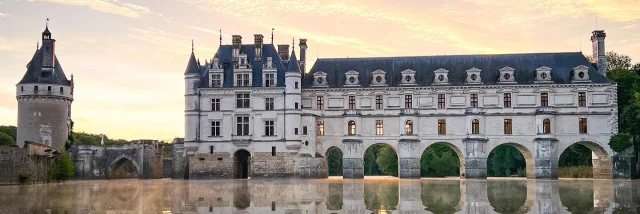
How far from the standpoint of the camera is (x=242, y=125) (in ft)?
182

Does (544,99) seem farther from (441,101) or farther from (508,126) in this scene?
(441,101)

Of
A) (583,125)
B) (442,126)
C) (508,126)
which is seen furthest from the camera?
(442,126)

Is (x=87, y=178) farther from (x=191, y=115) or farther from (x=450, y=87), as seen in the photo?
(x=450, y=87)

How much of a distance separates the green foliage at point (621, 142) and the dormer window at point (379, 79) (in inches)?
689

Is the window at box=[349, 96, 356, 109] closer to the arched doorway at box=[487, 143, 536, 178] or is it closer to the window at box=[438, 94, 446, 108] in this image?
the window at box=[438, 94, 446, 108]

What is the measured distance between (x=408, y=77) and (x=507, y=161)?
82.2ft

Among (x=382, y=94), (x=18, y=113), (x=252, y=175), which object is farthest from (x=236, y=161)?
(x=18, y=113)

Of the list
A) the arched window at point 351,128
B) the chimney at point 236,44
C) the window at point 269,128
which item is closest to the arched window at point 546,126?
the arched window at point 351,128

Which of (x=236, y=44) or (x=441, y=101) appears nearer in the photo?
(x=441, y=101)

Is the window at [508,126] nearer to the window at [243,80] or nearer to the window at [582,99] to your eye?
the window at [582,99]

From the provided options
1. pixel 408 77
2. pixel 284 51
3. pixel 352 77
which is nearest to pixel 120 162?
pixel 284 51

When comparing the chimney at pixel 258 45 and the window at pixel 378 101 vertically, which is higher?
A: the chimney at pixel 258 45

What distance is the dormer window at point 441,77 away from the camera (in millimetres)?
54844

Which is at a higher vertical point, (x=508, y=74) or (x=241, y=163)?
(x=508, y=74)
